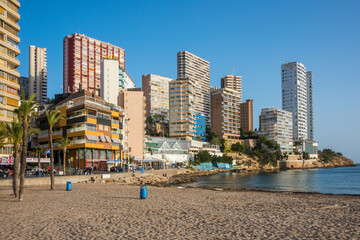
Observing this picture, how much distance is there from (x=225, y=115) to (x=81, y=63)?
8328 centimetres

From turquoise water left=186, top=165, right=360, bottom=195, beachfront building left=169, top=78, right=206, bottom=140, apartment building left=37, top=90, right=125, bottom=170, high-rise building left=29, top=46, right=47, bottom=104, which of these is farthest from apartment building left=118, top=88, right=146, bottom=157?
high-rise building left=29, top=46, right=47, bottom=104

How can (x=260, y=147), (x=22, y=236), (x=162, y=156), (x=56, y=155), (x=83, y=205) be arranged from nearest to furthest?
(x=22, y=236) → (x=83, y=205) → (x=56, y=155) → (x=162, y=156) → (x=260, y=147)

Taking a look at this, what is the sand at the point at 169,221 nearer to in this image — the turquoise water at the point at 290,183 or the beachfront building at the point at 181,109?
the turquoise water at the point at 290,183

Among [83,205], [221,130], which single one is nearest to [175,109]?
[221,130]

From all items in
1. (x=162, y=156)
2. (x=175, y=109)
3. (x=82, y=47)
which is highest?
(x=82, y=47)

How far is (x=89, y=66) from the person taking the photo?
150 metres

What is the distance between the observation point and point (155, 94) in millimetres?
190875

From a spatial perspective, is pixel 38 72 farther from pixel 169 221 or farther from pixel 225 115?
pixel 169 221

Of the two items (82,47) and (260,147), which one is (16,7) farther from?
(260,147)

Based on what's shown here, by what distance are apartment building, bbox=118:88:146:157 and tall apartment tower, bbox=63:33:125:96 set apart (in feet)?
150

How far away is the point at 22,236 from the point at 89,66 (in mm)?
144231

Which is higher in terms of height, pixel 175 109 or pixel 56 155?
pixel 175 109

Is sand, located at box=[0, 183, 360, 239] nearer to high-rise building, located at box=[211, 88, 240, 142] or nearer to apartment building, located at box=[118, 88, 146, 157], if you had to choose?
apartment building, located at box=[118, 88, 146, 157]

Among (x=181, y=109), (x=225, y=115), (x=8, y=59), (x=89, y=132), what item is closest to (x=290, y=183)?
(x=89, y=132)
